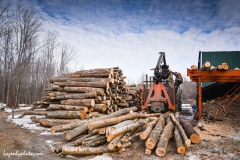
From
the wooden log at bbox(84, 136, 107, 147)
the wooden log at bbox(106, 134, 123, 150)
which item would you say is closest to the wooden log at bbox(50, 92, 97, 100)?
the wooden log at bbox(84, 136, 107, 147)

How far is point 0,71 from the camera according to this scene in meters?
24.4

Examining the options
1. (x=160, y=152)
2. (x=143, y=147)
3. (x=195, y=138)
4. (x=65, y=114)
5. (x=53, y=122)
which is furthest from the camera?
(x=65, y=114)

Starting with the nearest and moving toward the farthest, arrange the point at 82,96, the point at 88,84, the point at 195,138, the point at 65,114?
1. the point at 195,138
2. the point at 65,114
3. the point at 82,96
4. the point at 88,84

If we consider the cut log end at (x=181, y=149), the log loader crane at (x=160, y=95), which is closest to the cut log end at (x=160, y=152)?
the cut log end at (x=181, y=149)

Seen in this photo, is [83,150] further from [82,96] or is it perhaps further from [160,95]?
[160,95]

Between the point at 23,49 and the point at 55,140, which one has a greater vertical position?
the point at 23,49

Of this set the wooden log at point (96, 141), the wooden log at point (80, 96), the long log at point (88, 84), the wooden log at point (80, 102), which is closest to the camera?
the wooden log at point (96, 141)

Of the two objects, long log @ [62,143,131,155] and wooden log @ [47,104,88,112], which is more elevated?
wooden log @ [47,104,88,112]

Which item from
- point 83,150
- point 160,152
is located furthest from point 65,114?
point 160,152

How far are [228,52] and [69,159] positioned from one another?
1606 cm

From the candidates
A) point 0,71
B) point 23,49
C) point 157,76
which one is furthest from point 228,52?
point 0,71

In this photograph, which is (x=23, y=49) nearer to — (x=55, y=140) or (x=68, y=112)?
(x=68, y=112)

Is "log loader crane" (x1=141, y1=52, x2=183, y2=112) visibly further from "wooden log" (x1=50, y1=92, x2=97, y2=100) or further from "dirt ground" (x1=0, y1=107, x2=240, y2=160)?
"wooden log" (x1=50, y1=92, x2=97, y2=100)

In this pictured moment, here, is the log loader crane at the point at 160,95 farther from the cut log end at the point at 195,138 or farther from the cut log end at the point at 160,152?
the cut log end at the point at 160,152
